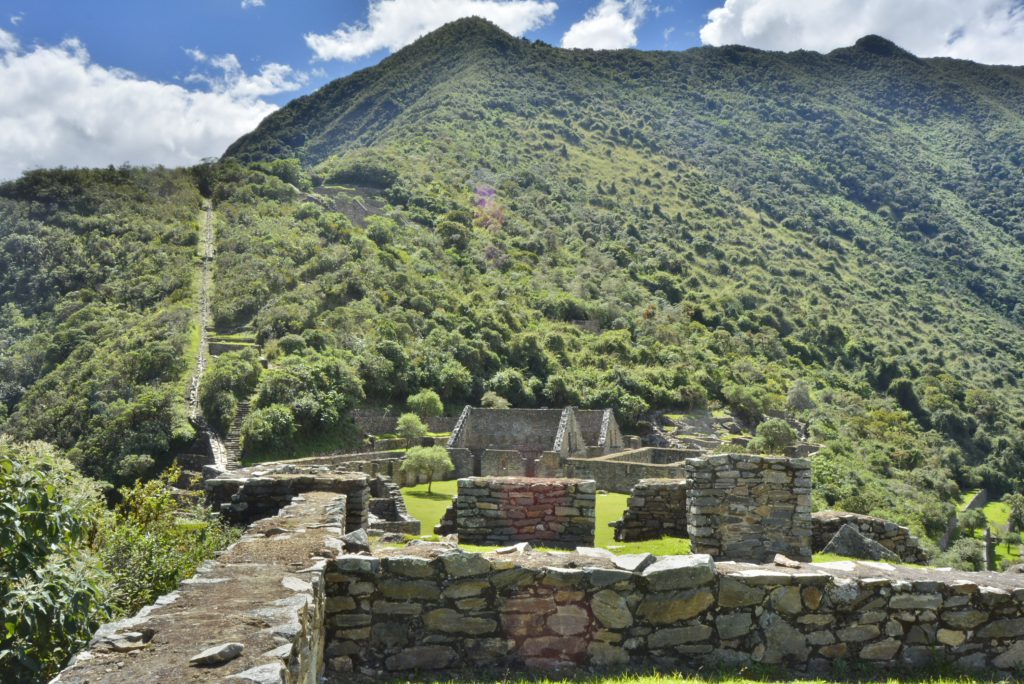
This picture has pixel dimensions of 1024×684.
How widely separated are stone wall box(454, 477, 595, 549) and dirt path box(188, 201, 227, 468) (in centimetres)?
2680

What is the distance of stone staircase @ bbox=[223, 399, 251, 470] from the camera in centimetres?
4049

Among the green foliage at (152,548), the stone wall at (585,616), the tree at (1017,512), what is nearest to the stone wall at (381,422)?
the green foliage at (152,548)

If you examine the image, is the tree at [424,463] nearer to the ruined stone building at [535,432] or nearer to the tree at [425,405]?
the ruined stone building at [535,432]

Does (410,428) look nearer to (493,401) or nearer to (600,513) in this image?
(493,401)

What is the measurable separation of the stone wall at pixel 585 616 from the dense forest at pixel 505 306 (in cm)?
403

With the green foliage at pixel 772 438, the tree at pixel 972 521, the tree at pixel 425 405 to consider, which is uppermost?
the tree at pixel 425 405

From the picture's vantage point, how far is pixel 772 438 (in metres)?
53.8

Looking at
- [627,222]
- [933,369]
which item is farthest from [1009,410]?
[627,222]

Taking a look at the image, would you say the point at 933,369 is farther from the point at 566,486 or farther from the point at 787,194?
the point at 566,486

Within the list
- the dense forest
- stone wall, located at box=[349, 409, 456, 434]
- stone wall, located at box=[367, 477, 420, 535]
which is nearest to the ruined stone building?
stone wall, located at box=[349, 409, 456, 434]

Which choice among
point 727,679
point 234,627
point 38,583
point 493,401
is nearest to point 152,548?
point 38,583

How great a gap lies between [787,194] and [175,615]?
19509 cm

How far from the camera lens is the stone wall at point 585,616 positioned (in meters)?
5.91

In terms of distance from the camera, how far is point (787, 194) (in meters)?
182
